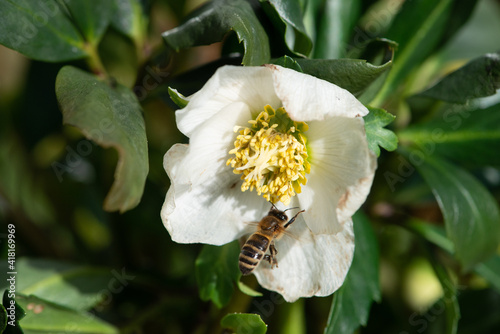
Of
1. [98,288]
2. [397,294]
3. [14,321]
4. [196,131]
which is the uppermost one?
[196,131]

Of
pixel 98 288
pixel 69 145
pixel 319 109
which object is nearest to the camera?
pixel 319 109

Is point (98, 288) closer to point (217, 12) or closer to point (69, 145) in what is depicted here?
point (69, 145)

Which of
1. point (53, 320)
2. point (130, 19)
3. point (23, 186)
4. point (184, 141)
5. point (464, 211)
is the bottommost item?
point (23, 186)

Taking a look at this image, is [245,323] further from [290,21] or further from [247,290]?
[290,21]

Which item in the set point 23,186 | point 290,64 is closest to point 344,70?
point 290,64

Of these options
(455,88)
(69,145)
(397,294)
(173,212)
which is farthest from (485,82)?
(69,145)

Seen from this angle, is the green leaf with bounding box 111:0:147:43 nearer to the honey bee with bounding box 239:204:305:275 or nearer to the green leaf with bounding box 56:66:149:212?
the green leaf with bounding box 56:66:149:212
